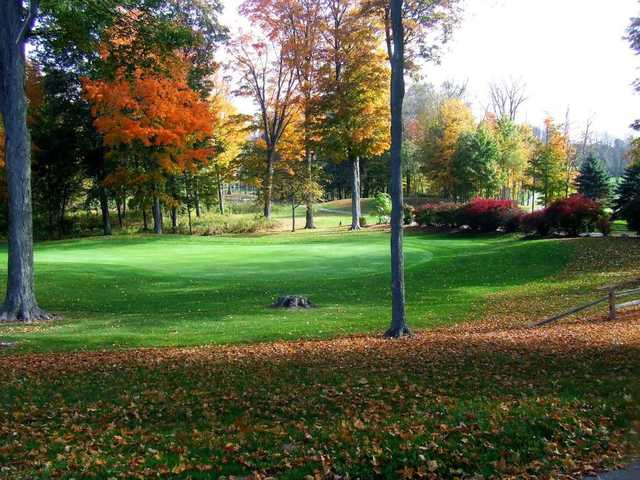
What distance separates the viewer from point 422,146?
6372cm

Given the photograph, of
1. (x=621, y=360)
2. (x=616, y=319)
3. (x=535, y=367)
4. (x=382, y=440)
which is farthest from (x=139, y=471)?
(x=616, y=319)

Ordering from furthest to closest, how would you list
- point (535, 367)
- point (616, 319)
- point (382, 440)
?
point (616, 319), point (535, 367), point (382, 440)

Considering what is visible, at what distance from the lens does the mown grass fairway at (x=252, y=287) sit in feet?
44.4

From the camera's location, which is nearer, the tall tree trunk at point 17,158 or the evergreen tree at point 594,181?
the tall tree trunk at point 17,158

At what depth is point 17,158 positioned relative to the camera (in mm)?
14758

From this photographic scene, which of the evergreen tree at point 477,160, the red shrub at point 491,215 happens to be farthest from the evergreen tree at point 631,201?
the evergreen tree at point 477,160

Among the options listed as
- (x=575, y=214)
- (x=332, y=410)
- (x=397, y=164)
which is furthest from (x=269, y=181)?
(x=332, y=410)

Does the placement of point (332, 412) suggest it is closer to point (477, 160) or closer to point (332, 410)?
point (332, 410)

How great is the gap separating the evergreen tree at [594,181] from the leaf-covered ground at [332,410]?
148 ft

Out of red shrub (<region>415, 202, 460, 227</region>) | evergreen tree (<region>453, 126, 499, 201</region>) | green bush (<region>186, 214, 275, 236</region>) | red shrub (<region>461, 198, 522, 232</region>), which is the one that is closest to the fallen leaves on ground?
red shrub (<region>461, 198, 522, 232</region>)

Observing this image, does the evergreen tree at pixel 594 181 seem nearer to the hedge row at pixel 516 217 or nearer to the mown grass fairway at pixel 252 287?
the hedge row at pixel 516 217

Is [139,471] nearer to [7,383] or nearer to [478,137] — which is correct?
[7,383]

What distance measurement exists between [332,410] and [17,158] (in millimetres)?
12131

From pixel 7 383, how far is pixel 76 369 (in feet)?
3.53
